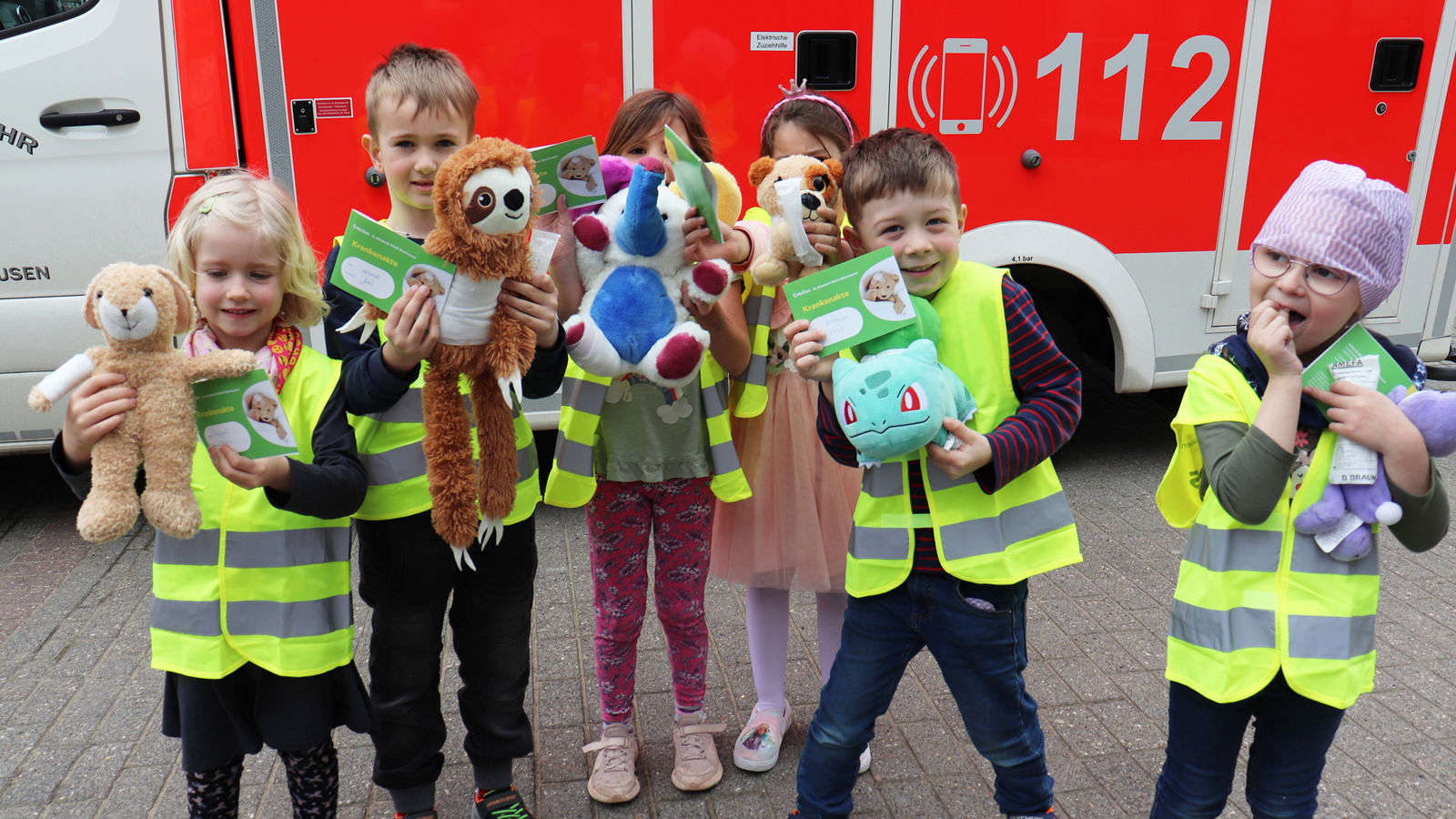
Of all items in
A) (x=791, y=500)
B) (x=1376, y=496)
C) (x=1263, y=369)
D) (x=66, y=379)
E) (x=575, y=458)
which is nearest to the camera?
(x=66, y=379)

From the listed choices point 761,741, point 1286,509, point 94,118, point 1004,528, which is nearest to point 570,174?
point 1004,528

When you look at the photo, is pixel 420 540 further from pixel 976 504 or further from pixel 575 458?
pixel 976 504

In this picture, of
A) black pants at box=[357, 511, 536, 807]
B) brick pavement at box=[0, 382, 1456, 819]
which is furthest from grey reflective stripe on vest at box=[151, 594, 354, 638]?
brick pavement at box=[0, 382, 1456, 819]

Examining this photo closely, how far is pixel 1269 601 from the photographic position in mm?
1739

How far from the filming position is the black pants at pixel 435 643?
6.84 feet

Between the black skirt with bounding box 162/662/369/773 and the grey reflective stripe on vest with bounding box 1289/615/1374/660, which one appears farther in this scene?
the black skirt with bounding box 162/662/369/773

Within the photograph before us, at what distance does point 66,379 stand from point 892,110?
3203 mm

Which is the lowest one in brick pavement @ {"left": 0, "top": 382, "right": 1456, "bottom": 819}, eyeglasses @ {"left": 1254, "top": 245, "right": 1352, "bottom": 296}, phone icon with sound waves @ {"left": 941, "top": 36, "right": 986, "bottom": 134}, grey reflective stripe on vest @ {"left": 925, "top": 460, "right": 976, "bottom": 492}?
brick pavement @ {"left": 0, "top": 382, "right": 1456, "bottom": 819}

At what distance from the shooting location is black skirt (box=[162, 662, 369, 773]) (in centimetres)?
190

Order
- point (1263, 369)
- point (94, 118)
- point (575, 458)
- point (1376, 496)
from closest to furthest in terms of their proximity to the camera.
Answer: point (1376, 496)
point (1263, 369)
point (575, 458)
point (94, 118)

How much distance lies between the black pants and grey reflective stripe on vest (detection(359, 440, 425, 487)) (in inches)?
3.8

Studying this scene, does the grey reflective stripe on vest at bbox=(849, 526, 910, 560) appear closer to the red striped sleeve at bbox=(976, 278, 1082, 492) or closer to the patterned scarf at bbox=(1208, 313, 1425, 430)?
the red striped sleeve at bbox=(976, 278, 1082, 492)

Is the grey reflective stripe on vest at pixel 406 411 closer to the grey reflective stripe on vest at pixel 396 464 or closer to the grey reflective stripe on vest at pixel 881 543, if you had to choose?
the grey reflective stripe on vest at pixel 396 464

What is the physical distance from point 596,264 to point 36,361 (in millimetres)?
3066
